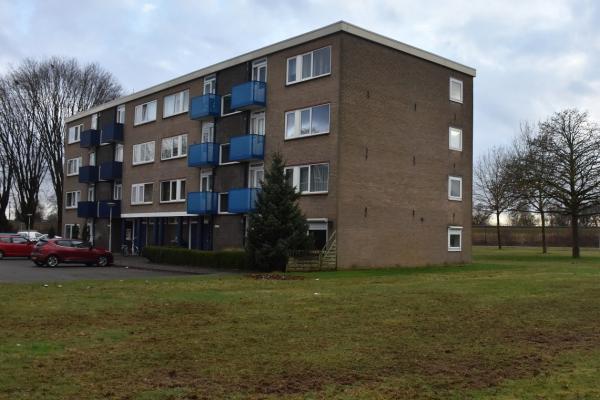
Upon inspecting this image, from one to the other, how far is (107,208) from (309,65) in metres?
24.2

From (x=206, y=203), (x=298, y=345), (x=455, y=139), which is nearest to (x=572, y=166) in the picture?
(x=455, y=139)

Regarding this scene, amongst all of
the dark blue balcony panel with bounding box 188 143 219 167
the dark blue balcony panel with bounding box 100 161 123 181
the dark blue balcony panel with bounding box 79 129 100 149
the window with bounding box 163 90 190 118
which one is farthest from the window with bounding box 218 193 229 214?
the dark blue balcony panel with bounding box 79 129 100 149

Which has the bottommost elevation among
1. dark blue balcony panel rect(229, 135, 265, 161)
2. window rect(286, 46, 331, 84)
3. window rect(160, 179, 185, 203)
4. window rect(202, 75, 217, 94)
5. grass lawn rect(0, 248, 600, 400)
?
grass lawn rect(0, 248, 600, 400)

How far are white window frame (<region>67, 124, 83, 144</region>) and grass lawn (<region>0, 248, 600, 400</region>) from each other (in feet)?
140

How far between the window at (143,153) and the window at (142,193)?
69.2 inches

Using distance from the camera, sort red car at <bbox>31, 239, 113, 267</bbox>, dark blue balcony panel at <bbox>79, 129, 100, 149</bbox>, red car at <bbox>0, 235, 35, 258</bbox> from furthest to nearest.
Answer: dark blue balcony panel at <bbox>79, 129, 100, 149</bbox>, red car at <bbox>0, 235, 35, 258</bbox>, red car at <bbox>31, 239, 113, 267</bbox>

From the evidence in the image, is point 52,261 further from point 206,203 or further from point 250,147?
point 250,147

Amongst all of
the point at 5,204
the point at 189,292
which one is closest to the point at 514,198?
the point at 189,292

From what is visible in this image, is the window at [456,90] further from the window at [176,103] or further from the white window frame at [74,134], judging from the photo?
the white window frame at [74,134]

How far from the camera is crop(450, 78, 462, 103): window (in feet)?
120

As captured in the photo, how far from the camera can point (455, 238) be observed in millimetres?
36625

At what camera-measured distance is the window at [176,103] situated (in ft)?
137

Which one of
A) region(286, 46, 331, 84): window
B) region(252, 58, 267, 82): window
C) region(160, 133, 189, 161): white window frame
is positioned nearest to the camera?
region(286, 46, 331, 84): window

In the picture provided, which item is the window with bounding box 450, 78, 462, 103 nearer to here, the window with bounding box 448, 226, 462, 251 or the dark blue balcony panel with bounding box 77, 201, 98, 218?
the window with bounding box 448, 226, 462, 251
